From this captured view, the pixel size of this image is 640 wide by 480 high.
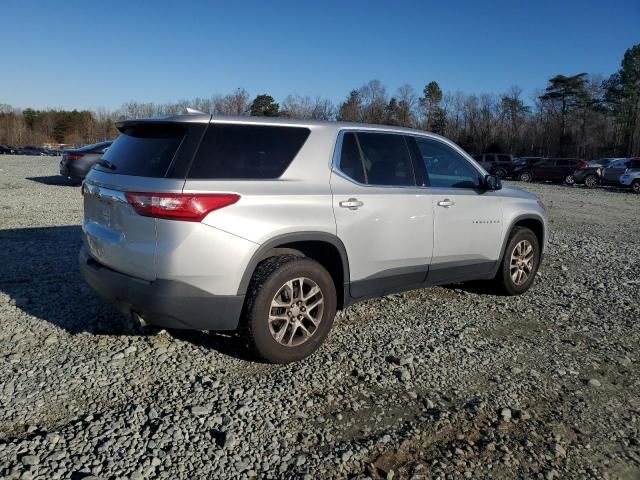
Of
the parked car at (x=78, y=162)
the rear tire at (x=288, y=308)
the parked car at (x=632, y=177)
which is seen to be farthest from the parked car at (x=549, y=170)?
the rear tire at (x=288, y=308)

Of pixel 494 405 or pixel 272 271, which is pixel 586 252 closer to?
pixel 494 405

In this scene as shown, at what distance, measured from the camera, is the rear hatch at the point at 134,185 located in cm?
345

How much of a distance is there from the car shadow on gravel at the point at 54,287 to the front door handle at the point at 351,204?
2.01m

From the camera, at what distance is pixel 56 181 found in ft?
60.2

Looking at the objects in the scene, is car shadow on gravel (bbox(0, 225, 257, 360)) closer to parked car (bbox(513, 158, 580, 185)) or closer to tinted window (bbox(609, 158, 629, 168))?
tinted window (bbox(609, 158, 629, 168))

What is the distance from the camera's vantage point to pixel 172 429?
3.02m

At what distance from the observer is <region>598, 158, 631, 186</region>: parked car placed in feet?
91.0

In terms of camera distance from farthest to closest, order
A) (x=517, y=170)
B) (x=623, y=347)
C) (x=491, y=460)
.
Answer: (x=517, y=170) → (x=623, y=347) → (x=491, y=460)

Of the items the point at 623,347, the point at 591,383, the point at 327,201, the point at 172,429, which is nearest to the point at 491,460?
the point at 591,383

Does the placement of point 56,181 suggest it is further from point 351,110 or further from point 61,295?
point 351,110

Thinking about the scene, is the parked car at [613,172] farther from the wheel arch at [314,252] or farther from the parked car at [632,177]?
the wheel arch at [314,252]

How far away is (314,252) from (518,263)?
2827 mm

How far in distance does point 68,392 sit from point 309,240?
6.34 feet

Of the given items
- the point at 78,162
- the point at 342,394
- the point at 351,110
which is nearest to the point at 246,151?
the point at 342,394
